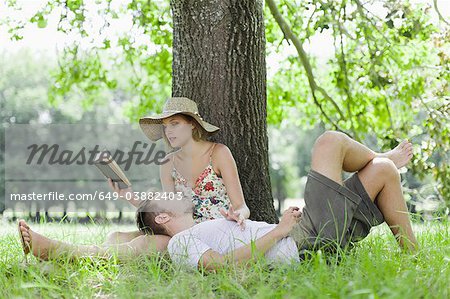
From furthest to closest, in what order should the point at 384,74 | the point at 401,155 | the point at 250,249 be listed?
1. the point at 384,74
2. the point at 401,155
3. the point at 250,249

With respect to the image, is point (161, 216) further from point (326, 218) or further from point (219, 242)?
point (326, 218)

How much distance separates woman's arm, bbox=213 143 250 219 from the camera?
422 centimetres

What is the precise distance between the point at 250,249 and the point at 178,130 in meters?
1.23

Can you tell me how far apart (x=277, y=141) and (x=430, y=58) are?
104 ft

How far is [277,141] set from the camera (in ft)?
132

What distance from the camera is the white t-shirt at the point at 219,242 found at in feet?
11.6

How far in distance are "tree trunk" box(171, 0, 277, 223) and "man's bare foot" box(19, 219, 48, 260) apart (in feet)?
4.98

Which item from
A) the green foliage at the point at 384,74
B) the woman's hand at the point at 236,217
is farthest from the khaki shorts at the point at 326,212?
the green foliage at the point at 384,74

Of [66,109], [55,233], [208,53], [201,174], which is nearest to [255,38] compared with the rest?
[208,53]

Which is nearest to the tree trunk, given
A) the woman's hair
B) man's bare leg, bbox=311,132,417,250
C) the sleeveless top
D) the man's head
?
the woman's hair

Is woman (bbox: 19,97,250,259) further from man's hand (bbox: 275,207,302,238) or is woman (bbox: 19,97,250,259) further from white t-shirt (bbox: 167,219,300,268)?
man's hand (bbox: 275,207,302,238)

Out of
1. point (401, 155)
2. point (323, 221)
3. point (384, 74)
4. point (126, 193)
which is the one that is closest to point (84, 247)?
point (126, 193)

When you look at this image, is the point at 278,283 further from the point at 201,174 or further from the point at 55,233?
the point at 55,233

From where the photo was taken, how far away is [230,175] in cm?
433
